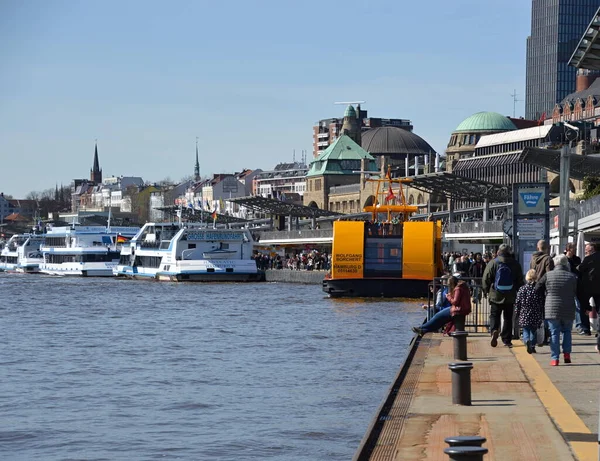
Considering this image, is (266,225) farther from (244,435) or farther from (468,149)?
(244,435)

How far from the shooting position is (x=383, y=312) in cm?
4584

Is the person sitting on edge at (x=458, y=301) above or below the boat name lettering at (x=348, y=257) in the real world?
below

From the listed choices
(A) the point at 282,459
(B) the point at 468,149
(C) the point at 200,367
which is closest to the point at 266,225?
(B) the point at 468,149

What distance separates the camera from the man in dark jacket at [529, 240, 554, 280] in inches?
867

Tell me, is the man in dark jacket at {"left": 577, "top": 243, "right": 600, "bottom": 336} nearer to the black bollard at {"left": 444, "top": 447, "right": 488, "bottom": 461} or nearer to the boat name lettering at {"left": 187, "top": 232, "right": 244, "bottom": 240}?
the black bollard at {"left": 444, "top": 447, "right": 488, "bottom": 461}

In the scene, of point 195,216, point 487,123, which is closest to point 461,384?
point 195,216

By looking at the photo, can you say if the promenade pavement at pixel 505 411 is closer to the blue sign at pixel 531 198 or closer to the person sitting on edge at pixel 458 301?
the person sitting on edge at pixel 458 301

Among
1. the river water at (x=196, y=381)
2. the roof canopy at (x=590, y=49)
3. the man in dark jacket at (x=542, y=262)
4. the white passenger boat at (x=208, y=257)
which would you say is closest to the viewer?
the river water at (x=196, y=381)

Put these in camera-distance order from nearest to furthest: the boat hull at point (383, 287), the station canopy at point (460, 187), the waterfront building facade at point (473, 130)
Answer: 1. the boat hull at point (383, 287)
2. the station canopy at point (460, 187)
3. the waterfront building facade at point (473, 130)

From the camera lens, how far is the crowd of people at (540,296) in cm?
2031

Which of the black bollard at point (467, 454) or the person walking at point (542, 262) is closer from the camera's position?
the black bollard at point (467, 454)

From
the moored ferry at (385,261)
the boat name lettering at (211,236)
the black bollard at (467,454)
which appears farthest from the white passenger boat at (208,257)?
the black bollard at (467,454)

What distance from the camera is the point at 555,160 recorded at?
1490 inches

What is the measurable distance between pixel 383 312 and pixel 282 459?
29.6m
